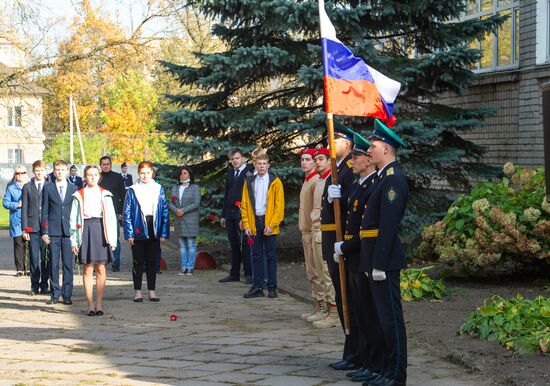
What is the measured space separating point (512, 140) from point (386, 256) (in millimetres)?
13129

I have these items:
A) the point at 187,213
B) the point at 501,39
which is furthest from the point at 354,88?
the point at 501,39

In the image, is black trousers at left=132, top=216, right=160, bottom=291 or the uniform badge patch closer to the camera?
the uniform badge patch

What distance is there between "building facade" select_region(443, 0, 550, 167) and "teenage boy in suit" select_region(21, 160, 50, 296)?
26.9ft

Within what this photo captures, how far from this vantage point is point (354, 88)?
9172 mm

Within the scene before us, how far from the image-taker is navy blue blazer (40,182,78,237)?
1359 centimetres

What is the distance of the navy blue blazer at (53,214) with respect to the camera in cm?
1359

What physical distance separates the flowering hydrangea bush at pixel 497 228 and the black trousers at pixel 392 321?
5.31m

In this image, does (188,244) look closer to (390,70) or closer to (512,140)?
(390,70)

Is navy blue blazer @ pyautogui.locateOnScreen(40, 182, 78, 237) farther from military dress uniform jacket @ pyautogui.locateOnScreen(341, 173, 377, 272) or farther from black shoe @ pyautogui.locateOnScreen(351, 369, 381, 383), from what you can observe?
black shoe @ pyautogui.locateOnScreen(351, 369, 381, 383)

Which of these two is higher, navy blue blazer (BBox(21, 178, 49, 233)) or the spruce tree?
the spruce tree

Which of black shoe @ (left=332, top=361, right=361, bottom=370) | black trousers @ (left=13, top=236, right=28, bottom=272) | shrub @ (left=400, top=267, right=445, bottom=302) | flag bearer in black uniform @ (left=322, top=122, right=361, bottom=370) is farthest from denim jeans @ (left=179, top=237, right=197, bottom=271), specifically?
black shoe @ (left=332, top=361, right=361, bottom=370)

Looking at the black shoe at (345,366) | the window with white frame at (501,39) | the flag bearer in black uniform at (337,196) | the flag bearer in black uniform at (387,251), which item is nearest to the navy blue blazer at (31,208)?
the flag bearer in black uniform at (337,196)

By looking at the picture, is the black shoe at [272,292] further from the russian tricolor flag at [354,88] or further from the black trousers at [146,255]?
the russian tricolor flag at [354,88]

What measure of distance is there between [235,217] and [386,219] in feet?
28.5
